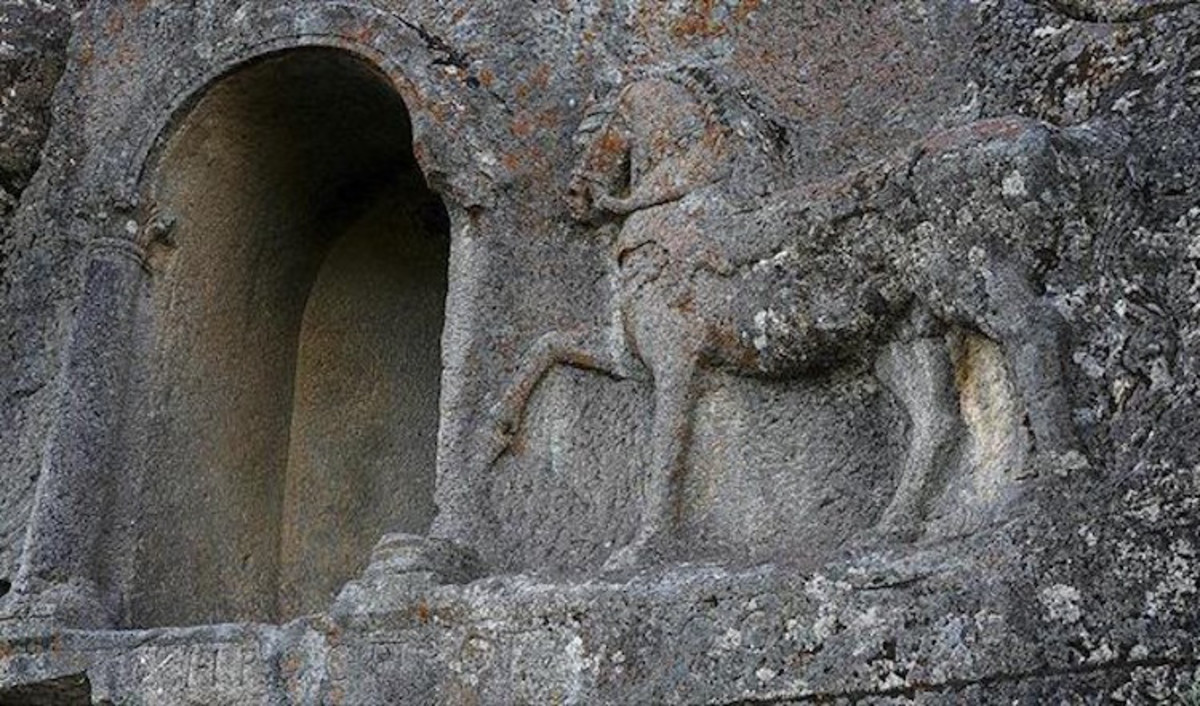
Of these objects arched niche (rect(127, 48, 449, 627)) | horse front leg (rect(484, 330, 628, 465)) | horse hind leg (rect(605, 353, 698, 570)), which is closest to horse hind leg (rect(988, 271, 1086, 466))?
horse hind leg (rect(605, 353, 698, 570))

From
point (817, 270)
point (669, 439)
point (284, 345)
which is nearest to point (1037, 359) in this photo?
point (817, 270)

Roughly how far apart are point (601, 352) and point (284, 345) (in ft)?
5.73

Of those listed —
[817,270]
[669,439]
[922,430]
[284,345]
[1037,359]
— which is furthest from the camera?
[284,345]

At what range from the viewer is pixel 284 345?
23.9 feet

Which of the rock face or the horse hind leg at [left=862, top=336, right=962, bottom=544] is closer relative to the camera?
the rock face

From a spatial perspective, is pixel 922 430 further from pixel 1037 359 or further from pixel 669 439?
pixel 669 439

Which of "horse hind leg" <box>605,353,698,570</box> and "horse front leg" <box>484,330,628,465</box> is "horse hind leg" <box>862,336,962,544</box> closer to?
"horse hind leg" <box>605,353,698,570</box>

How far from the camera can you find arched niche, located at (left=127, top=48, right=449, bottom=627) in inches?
261

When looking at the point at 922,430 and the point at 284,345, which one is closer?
the point at 922,430

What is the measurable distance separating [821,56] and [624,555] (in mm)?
1856

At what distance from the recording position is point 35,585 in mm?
6164

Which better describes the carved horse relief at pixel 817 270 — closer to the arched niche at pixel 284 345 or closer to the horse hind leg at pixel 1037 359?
the horse hind leg at pixel 1037 359

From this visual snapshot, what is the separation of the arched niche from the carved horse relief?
3.63ft

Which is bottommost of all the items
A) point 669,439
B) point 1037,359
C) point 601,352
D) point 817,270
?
point 669,439
